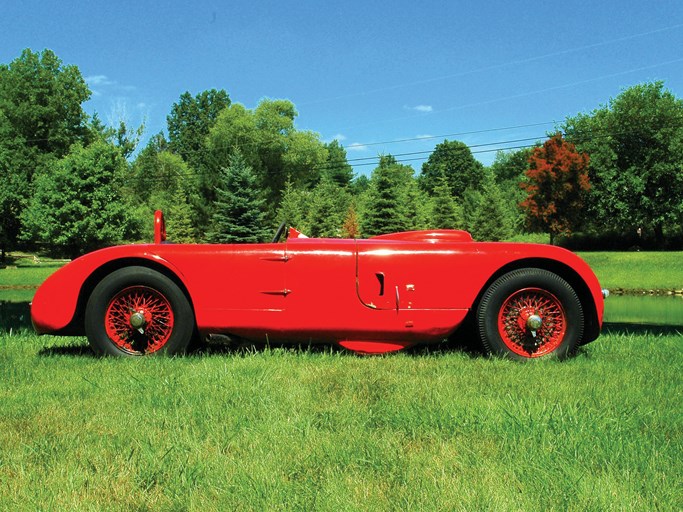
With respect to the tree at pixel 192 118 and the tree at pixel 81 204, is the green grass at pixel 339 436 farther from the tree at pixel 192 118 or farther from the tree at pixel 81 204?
the tree at pixel 192 118

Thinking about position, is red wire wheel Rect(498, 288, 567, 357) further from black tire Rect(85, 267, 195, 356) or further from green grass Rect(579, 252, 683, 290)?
green grass Rect(579, 252, 683, 290)

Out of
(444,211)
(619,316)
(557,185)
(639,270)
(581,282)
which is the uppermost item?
(557,185)

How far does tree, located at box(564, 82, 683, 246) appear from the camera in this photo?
40.3m

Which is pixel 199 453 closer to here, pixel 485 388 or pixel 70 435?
pixel 70 435

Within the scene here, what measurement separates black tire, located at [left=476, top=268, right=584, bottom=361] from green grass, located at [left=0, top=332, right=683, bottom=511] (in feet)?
0.98

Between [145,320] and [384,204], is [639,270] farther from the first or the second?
[145,320]

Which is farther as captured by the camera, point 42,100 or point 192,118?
point 192,118

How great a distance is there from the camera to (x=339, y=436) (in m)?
2.41

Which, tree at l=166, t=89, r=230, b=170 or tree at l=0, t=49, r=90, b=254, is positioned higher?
tree at l=166, t=89, r=230, b=170

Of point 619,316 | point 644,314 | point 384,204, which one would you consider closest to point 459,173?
point 384,204

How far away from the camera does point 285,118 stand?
61.7 metres

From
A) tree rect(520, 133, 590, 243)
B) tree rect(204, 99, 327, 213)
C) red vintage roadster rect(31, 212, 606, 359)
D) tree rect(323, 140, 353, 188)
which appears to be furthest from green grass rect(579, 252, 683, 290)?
tree rect(323, 140, 353, 188)

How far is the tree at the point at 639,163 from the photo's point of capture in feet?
132

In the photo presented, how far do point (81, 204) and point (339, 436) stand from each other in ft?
121
